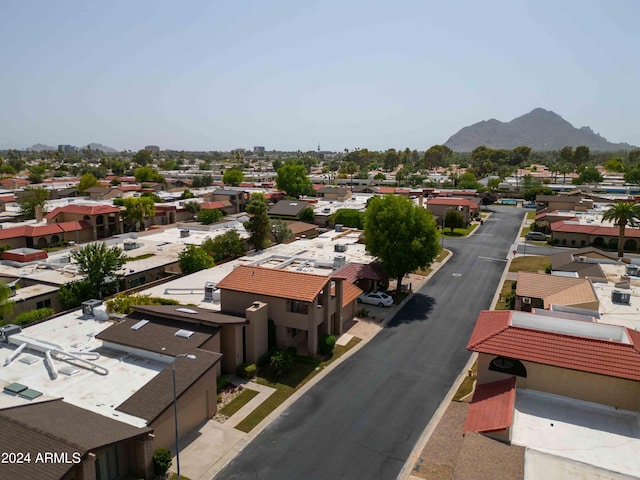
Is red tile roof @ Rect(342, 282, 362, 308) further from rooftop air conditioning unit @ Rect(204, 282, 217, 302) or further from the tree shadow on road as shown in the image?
rooftop air conditioning unit @ Rect(204, 282, 217, 302)

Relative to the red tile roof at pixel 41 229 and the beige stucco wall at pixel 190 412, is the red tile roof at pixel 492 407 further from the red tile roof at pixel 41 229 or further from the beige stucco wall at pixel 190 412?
the red tile roof at pixel 41 229

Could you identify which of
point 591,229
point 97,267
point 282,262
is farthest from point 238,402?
point 591,229

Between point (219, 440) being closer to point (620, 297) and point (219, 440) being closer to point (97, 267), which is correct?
point (97, 267)

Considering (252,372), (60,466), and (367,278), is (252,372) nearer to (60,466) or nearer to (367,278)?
(60,466)

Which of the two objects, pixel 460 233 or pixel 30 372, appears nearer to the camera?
pixel 30 372

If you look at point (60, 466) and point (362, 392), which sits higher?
point (60, 466)

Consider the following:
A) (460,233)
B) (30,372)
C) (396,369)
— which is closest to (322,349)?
(396,369)
